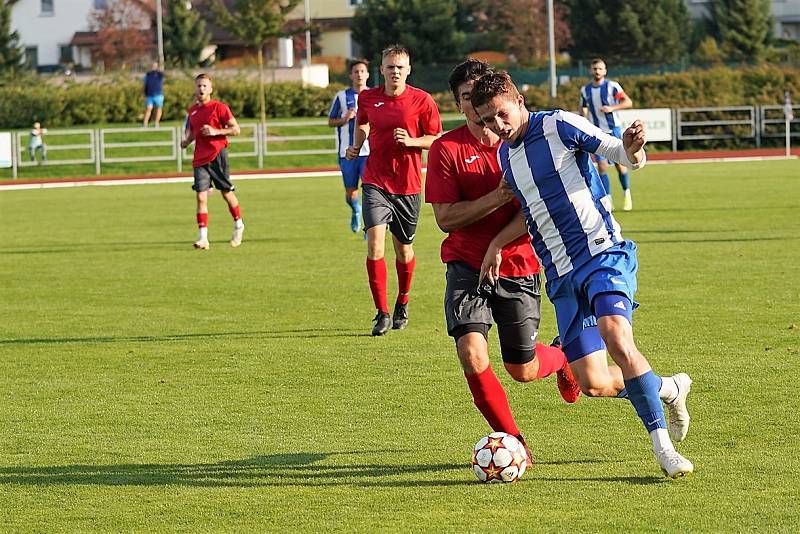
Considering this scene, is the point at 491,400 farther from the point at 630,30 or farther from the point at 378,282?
the point at 630,30

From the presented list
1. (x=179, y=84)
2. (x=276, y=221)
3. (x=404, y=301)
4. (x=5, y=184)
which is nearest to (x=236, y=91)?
(x=179, y=84)

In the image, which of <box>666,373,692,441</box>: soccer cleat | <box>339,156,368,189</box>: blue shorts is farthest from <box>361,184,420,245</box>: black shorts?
<box>339,156,368,189</box>: blue shorts

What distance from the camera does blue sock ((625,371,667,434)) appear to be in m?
5.67

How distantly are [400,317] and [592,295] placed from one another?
481 centimetres

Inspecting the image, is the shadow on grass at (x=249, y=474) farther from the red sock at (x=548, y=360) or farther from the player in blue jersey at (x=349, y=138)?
the player in blue jersey at (x=349, y=138)

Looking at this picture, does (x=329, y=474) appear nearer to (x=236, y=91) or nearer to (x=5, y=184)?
(x=5, y=184)

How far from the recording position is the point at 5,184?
33156 mm

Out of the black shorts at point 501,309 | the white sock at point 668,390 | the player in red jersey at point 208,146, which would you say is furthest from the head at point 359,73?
the white sock at point 668,390

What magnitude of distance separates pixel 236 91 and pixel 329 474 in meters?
42.4

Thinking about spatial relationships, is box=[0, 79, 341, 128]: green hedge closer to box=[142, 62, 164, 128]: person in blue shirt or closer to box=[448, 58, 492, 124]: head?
box=[142, 62, 164, 128]: person in blue shirt

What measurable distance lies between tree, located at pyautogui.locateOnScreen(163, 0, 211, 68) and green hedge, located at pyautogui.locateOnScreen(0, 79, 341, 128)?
18586 mm

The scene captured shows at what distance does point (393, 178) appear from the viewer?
10430mm

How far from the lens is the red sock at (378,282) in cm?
1029

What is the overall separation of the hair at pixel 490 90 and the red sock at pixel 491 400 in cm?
130
